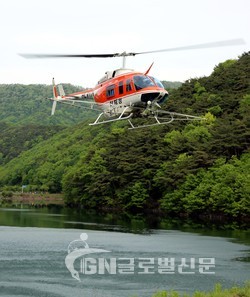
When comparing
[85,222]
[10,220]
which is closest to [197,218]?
[85,222]

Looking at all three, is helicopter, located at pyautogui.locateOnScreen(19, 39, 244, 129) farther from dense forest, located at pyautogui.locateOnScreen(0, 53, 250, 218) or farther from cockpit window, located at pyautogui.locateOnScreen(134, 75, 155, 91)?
dense forest, located at pyautogui.locateOnScreen(0, 53, 250, 218)

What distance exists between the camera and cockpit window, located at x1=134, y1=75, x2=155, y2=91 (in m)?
44.7

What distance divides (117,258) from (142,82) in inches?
659

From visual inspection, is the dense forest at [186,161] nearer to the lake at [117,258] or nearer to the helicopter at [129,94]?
the lake at [117,258]

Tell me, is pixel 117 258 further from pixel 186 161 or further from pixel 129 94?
pixel 186 161

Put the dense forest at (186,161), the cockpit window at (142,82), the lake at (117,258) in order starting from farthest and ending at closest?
the dense forest at (186,161), the cockpit window at (142,82), the lake at (117,258)

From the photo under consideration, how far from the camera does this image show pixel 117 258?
54250mm

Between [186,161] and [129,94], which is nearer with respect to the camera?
[129,94]

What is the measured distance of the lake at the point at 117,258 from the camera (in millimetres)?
42750

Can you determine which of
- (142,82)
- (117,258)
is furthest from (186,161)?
(142,82)

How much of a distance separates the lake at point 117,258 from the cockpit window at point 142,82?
13316 mm

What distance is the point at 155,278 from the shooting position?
149 ft

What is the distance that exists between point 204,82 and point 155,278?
100978 millimetres

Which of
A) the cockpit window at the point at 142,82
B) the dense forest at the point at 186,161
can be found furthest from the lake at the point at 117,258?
the cockpit window at the point at 142,82
